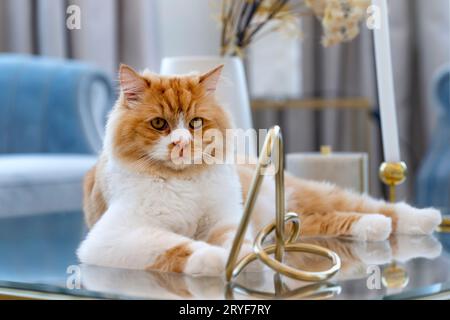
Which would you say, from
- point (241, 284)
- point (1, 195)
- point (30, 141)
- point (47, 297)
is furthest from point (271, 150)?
point (30, 141)

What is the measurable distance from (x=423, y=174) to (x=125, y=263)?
1835 millimetres

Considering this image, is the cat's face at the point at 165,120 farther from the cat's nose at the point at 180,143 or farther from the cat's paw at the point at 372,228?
the cat's paw at the point at 372,228

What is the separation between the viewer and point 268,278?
661 millimetres

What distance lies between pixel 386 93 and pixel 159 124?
0.41 meters

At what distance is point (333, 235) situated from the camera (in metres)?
0.94

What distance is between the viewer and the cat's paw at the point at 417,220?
0.92 meters

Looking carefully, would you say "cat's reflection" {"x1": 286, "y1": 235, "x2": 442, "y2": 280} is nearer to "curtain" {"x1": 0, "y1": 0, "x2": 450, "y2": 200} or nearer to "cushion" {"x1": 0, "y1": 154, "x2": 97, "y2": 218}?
"cushion" {"x1": 0, "y1": 154, "x2": 97, "y2": 218}

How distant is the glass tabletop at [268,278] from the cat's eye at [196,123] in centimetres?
17

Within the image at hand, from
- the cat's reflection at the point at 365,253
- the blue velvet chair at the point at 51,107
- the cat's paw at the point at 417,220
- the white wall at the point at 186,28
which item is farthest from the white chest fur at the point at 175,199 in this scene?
the blue velvet chair at the point at 51,107

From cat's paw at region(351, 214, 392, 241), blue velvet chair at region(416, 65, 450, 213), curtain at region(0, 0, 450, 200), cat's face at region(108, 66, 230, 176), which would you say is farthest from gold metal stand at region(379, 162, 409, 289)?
Result: curtain at region(0, 0, 450, 200)

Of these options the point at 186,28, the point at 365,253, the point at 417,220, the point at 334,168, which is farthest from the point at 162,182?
the point at 186,28

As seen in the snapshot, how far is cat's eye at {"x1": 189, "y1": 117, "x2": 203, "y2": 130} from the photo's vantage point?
0.75 meters

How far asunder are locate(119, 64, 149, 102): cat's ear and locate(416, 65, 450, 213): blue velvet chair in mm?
1731

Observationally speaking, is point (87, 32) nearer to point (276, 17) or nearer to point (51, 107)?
point (51, 107)
